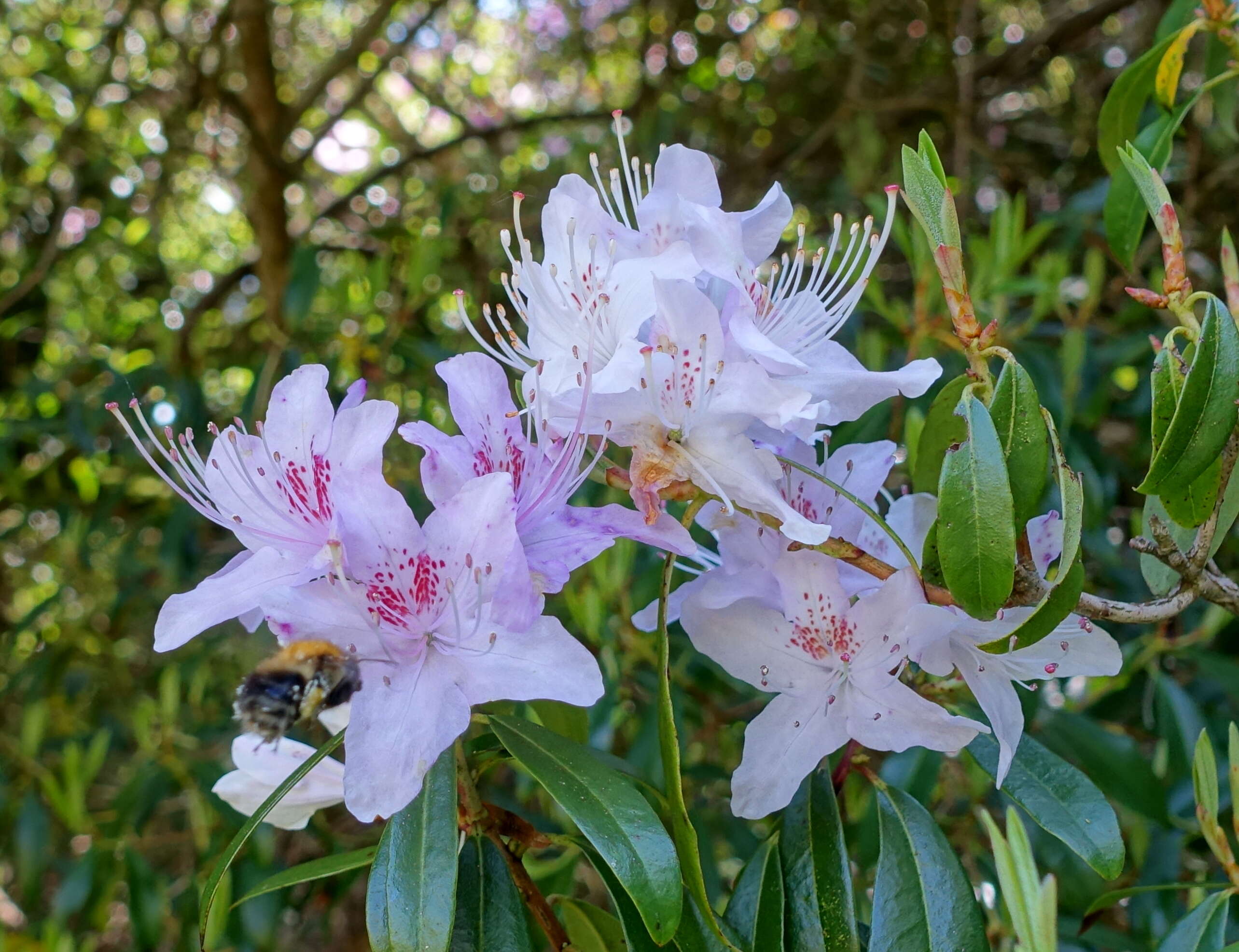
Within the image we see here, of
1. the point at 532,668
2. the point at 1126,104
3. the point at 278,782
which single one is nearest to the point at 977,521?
the point at 532,668

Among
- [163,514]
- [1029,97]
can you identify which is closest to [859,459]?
[163,514]

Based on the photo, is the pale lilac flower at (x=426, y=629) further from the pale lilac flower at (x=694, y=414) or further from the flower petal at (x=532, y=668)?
the pale lilac flower at (x=694, y=414)

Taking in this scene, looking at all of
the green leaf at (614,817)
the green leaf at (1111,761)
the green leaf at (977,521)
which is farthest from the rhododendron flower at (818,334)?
the green leaf at (1111,761)

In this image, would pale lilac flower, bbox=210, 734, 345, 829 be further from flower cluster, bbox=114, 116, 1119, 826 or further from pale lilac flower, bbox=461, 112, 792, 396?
pale lilac flower, bbox=461, 112, 792, 396

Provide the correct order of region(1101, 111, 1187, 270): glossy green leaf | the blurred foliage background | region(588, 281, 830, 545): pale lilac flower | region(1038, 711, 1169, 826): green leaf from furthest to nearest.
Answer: the blurred foliage background
region(1038, 711, 1169, 826): green leaf
region(1101, 111, 1187, 270): glossy green leaf
region(588, 281, 830, 545): pale lilac flower

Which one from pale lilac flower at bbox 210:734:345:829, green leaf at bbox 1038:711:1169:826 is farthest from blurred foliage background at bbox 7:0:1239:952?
pale lilac flower at bbox 210:734:345:829

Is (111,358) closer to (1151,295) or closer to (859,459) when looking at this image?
(859,459)

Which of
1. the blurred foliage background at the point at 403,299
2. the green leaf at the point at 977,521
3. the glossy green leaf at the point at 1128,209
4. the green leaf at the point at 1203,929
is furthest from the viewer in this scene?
the blurred foliage background at the point at 403,299
